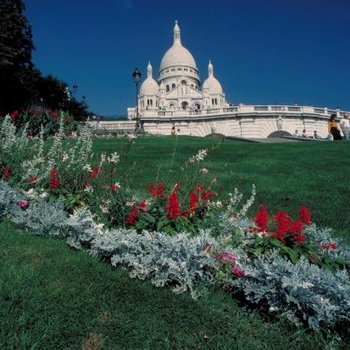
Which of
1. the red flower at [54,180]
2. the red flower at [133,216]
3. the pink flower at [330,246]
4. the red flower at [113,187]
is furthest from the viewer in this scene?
the red flower at [54,180]

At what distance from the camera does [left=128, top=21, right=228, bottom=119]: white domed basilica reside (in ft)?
321

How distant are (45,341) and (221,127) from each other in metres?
57.5

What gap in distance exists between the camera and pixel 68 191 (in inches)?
281

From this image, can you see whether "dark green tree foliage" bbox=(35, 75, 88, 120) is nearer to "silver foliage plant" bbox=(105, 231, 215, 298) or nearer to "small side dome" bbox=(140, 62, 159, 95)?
"small side dome" bbox=(140, 62, 159, 95)

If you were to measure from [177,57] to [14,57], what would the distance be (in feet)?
257

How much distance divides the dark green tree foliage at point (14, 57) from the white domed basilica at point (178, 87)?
175 feet

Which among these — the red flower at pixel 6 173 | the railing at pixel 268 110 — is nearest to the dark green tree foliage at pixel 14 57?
the railing at pixel 268 110

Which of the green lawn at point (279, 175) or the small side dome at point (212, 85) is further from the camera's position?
the small side dome at point (212, 85)

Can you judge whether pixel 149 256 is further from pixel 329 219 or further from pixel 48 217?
pixel 329 219

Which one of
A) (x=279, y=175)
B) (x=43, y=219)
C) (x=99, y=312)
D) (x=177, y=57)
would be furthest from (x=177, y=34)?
(x=99, y=312)

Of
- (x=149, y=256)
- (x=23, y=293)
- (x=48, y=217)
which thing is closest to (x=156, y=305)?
(x=149, y=256)

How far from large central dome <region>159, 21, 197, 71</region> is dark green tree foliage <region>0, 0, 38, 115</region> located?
7380cm

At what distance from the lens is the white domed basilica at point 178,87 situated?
97.9 meters

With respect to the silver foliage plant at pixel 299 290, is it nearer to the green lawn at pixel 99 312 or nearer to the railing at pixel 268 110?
the green lawn at pixel 99 312
